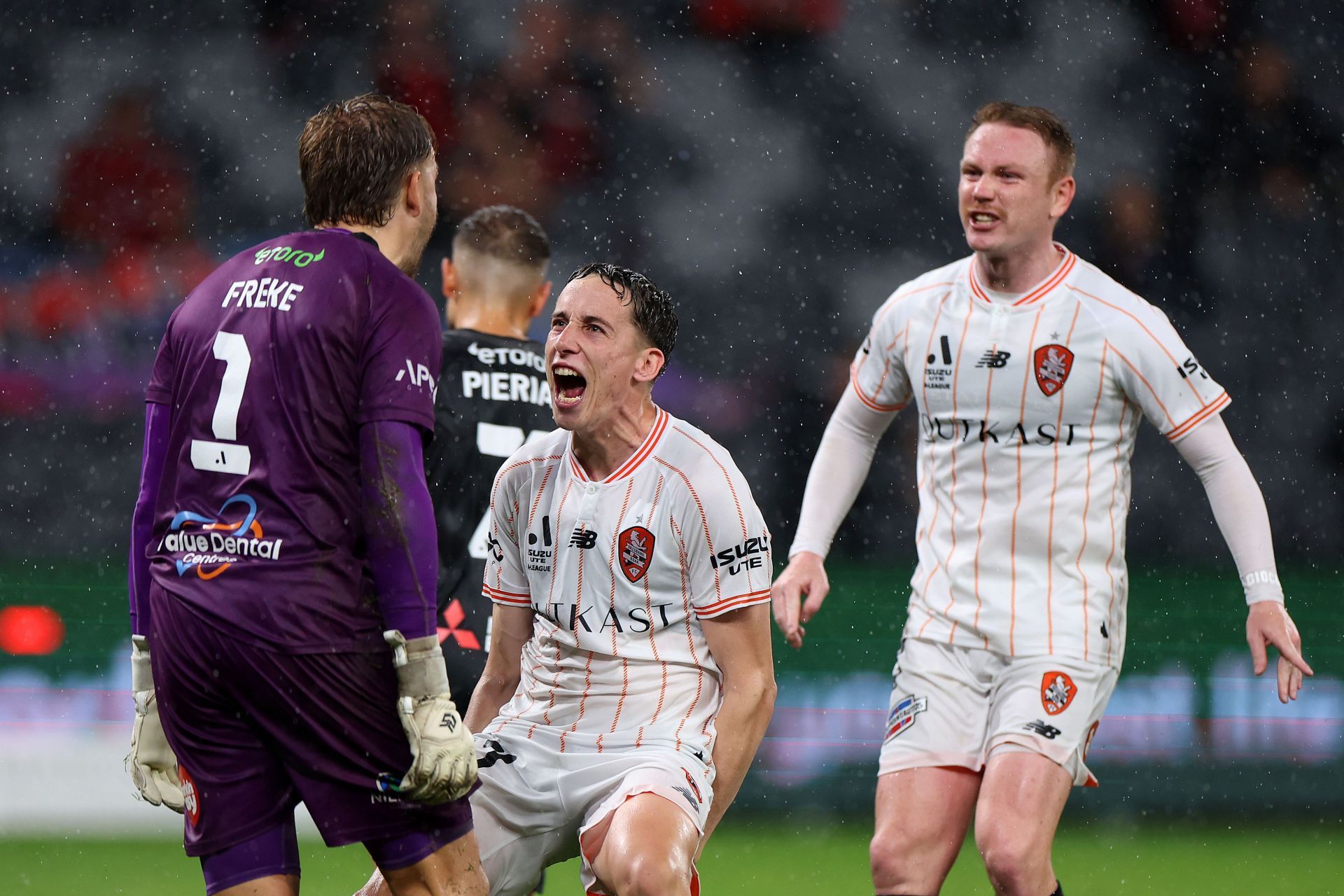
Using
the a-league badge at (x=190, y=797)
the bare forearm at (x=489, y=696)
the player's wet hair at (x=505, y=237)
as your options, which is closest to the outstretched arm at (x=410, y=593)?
the a-league badge at (x=190, y=797)

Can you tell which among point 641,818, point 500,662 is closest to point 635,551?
point 500,662

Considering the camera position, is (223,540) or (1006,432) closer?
(223,540)

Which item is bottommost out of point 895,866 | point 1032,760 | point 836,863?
point 836,863

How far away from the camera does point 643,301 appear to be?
3.00 meters

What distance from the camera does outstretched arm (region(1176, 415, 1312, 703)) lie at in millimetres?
3229

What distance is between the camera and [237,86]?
29.6 ft

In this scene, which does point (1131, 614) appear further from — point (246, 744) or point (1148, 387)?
point (246, 744)

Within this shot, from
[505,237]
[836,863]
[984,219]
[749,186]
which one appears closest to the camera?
[984,219]

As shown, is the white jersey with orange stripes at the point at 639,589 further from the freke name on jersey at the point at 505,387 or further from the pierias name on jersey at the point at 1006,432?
the freke name on jersey at the point at 505,387

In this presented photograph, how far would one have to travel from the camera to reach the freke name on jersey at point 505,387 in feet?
13.3

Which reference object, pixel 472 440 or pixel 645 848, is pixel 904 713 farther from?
pixel 472 440

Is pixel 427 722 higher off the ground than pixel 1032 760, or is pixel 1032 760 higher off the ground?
pixel 427 722

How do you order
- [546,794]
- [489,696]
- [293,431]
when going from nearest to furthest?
1. [293,431]
2. [546,794]
3. [489,696]

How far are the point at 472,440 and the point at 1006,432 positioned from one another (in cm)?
141
